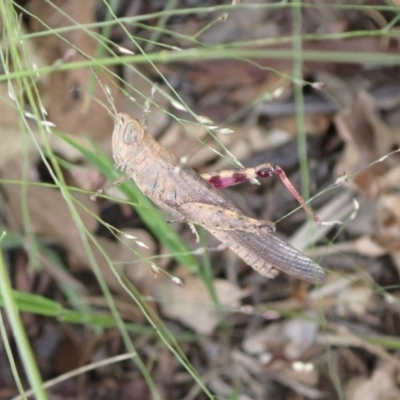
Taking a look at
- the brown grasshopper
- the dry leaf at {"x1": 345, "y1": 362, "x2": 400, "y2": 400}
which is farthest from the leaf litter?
the brown grasshopper

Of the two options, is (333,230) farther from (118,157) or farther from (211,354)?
(118,157)

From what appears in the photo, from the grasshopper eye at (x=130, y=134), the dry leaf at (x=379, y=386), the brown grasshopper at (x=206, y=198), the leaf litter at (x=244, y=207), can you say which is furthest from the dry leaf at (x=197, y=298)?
the grasshopper eye at (x=130, y=134)

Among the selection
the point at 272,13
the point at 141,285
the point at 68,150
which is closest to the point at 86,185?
the point at 68,150

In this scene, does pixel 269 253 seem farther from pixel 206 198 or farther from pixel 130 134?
pixel 130 134

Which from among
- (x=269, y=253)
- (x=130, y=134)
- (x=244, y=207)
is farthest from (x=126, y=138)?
(x=244, y=207)

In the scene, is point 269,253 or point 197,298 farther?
point 197,298

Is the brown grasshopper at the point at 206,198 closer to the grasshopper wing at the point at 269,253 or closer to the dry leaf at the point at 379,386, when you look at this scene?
the grasshopper wing at the point at 269,253

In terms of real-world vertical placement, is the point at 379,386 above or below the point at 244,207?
below
